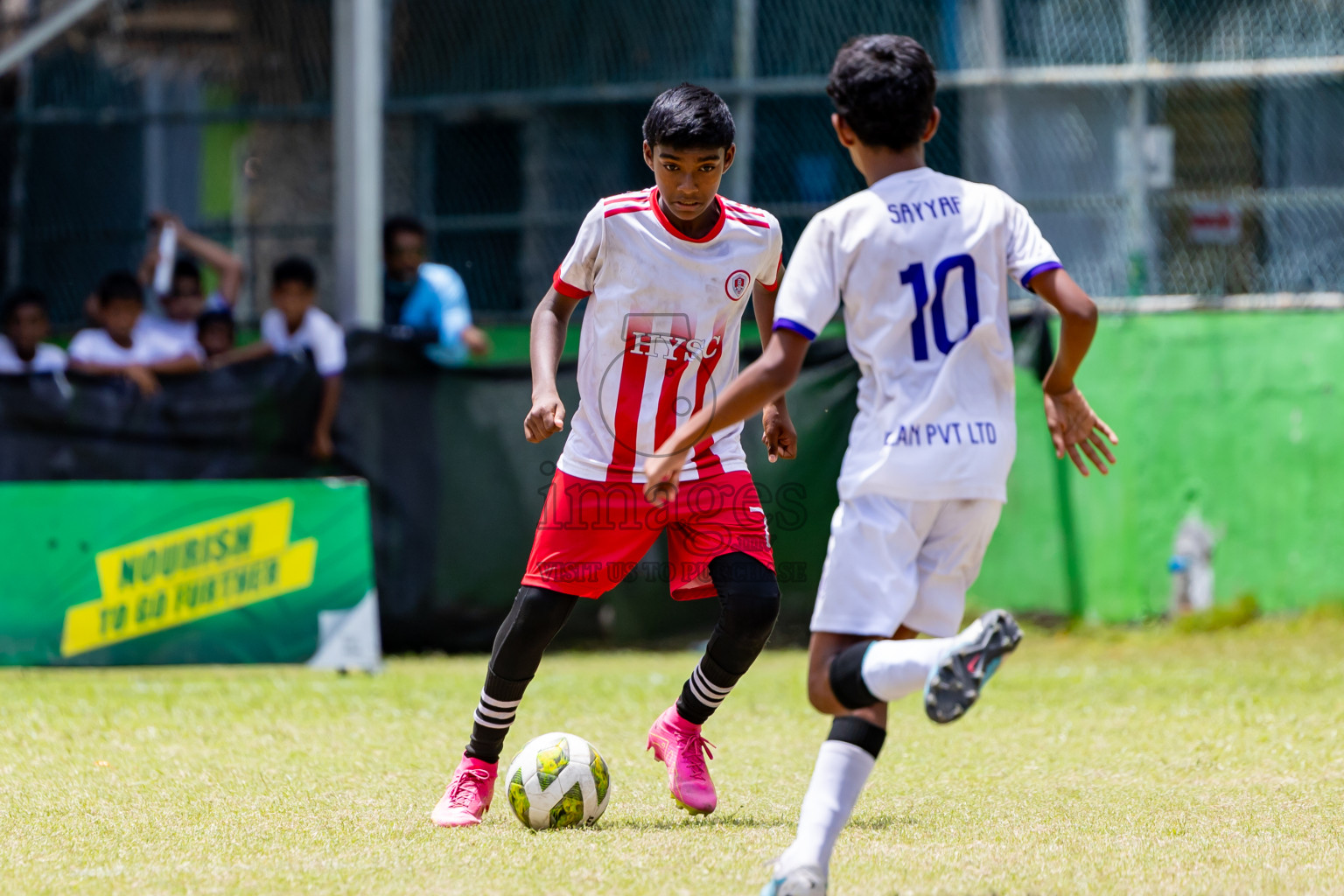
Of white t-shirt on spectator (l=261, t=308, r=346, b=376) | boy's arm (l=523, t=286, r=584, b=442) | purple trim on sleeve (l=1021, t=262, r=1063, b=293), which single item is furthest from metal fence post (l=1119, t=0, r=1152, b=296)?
purple trim on sleeve (l=1021, t=262, r=1063, b=293)

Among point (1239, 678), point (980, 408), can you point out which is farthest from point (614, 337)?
point (1239, 678)

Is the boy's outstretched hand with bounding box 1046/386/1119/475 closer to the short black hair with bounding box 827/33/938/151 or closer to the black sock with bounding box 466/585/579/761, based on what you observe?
the short black hair with bounding box 827/33/938/151

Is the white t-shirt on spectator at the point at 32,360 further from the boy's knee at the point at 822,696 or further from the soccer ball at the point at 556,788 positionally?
the boy's knee at the point at 822,696

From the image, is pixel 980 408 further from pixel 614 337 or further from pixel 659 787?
pixel 659 787

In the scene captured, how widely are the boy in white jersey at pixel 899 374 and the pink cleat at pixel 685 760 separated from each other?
3.75ft

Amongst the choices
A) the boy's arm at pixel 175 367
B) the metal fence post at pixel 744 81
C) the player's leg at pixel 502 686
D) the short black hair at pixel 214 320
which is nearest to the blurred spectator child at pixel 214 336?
the short black hair at pixel 214 320

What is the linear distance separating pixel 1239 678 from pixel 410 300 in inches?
214

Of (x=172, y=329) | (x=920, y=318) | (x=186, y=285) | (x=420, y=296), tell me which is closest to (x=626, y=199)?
(x=920, y=318)

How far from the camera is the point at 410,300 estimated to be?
10250 mm

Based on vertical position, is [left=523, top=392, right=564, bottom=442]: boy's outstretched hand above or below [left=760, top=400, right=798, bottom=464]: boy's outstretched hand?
above

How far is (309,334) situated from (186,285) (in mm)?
1347

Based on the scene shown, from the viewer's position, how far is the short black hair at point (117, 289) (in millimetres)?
10188

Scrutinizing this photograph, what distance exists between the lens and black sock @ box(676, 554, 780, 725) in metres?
4.69

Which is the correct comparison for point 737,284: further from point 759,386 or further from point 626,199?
point 759,386
